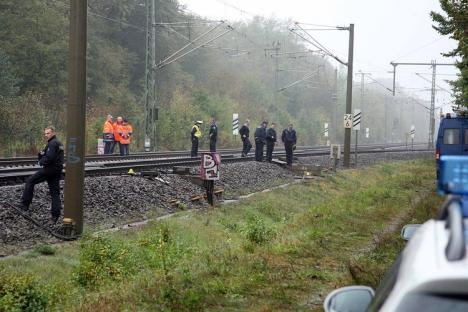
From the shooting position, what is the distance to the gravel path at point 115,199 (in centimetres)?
1212

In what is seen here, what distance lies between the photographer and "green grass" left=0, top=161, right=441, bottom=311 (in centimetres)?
749

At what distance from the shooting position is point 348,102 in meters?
34.8

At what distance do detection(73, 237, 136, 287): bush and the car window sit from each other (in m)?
7.73

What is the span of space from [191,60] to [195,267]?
6342cm

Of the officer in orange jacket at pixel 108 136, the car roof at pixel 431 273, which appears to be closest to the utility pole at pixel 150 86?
the officer in orange jacket at pixel 108 136

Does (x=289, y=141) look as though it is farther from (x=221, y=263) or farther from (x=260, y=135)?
(x=221, y=263)

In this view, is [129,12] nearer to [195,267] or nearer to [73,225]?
[73,225]

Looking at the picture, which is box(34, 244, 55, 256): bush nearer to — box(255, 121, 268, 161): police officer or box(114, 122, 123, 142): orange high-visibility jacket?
box(255, 121, 268, 161): police officer

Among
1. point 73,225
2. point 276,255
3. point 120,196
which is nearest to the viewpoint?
point 276,255

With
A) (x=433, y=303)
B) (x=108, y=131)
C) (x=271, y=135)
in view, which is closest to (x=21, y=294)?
(x=433, y=303)

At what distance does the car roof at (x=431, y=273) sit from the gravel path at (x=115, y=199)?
9.44 m

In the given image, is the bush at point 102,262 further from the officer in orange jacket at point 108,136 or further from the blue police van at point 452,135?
the officer in orange jacket at point 108,136

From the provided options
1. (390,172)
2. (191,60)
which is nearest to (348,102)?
(390,172)

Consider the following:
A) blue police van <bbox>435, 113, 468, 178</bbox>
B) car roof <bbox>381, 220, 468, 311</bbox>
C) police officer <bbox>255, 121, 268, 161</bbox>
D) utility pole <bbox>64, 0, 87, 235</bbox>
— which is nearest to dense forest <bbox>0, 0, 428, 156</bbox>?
police officer <bbox>255, 121, 268, 161</bbox>
